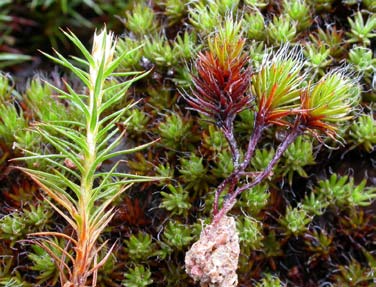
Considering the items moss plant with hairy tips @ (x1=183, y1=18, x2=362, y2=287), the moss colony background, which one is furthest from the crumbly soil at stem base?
the moss colony background

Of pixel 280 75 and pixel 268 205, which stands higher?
pixel 280 75

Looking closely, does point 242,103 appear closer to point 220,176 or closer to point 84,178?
point 220,176

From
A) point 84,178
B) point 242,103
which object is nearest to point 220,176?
point 242,103

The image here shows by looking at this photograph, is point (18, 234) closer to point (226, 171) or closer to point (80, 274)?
point (80, 274)

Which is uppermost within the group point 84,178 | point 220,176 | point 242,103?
point 242,103

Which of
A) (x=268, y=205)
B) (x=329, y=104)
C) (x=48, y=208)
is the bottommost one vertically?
(x=268, y=205)

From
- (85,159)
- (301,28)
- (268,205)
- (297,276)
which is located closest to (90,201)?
(85,159)

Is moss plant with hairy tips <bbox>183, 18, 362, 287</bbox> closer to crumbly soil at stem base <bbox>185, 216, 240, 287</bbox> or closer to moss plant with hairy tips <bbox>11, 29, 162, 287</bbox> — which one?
crumbly soil at stem base <bbox>185, 216, 240, 287</bbox>
